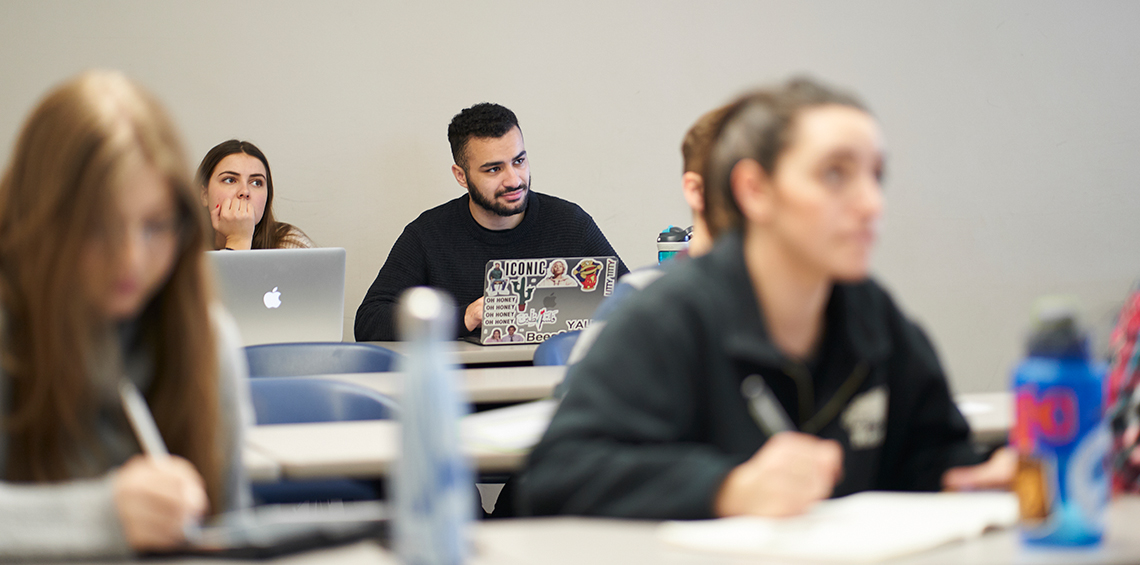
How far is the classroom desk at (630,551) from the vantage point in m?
0.89

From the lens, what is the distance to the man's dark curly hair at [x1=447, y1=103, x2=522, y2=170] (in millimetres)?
3574

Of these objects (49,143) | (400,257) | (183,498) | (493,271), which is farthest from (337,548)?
(400,257)

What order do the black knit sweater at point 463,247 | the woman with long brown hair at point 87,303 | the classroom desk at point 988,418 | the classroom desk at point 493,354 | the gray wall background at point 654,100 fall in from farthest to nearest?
the gray wall background at point 654,100 → the black knit sweater at point 463,247 → the classroom desk at point 493,354 → the classroom desk at point 988,418 → the woman with long brown hair at point 87,303

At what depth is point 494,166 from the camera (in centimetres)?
353

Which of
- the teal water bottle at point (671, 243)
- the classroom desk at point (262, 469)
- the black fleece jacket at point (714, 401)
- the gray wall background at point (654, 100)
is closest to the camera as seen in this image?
the black fleece jacket at point (714, 401)

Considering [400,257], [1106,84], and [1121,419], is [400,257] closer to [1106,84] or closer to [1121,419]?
[1121,419]

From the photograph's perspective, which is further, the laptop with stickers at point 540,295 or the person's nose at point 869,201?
the laptop with stickers at point 540,295

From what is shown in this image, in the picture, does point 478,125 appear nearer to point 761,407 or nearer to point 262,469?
point 262,469

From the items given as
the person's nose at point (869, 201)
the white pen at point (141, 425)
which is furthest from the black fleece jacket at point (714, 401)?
the white pen at point (141, 425)

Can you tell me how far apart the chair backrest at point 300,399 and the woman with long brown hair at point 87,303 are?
0.75m

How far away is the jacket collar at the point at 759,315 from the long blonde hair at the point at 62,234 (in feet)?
1.82

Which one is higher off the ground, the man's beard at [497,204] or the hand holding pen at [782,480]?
the man's beard at [497,204]

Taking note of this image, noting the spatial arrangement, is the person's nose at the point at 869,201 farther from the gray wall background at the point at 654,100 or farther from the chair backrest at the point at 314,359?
the gray wall background at the point at 654,100

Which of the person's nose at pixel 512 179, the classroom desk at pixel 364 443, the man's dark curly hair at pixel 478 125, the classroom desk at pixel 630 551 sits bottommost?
the classroom desk at pixel 364 443
